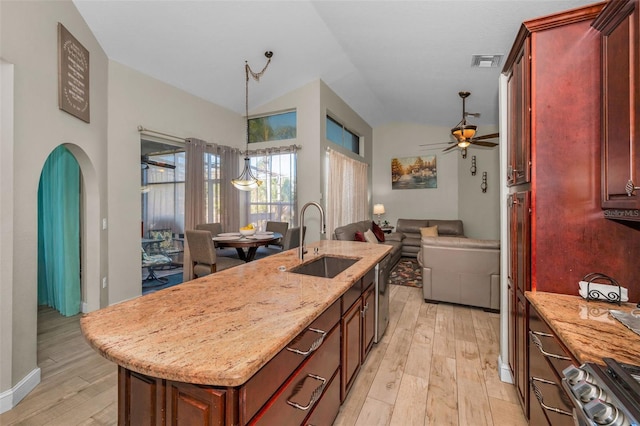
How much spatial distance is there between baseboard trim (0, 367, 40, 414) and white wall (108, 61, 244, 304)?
1.41 m

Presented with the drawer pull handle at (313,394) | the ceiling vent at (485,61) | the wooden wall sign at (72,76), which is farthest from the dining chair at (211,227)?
the ceiling vent at (485,61)

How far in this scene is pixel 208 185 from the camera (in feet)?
15.3

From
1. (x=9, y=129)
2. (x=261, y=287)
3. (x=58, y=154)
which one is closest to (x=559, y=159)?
(x=261, y=287)

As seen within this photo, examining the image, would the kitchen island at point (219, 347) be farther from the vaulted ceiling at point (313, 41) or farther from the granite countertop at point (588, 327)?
the vaulted ceiling at point (313, 41)

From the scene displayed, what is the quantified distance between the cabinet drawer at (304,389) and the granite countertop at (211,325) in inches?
9.1

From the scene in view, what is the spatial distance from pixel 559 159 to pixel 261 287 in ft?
5.48

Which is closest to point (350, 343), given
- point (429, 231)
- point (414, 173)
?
point (429, 231)

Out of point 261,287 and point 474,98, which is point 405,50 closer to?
point 474,98

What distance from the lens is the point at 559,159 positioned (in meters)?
1.40

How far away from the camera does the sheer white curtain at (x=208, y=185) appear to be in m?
4.29

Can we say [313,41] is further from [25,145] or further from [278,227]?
[25,145]

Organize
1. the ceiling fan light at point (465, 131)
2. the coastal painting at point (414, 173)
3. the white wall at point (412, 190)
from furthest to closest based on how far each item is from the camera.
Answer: the coastal painting at point (414, 173) < the white wall at point (412, 190) < the ceiling fan light at point (465, 131)

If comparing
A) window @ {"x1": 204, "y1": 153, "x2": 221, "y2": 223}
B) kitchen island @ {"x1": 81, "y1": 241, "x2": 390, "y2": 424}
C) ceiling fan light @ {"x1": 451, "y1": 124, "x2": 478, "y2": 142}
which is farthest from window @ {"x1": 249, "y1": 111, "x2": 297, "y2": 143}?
kitchen island @ {"x1": 81, "y1": 241, "x2": 390, "y2": 424}

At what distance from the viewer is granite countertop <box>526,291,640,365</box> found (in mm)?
906
